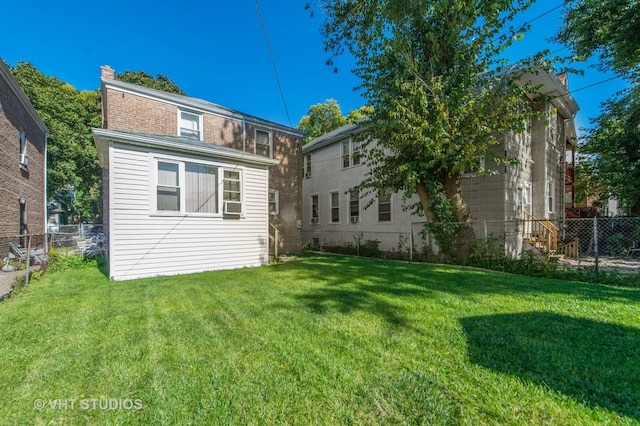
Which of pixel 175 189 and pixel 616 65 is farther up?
pixel 616 65

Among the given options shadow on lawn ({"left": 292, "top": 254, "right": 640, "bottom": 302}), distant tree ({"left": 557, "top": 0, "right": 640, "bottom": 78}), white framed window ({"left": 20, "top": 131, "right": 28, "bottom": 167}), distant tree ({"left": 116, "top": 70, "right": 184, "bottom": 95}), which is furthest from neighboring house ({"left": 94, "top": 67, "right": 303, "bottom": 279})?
distant tree ({"left": 116, "top": 70, "right": 184, "bottom": 95})

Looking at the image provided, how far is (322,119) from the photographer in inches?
1148

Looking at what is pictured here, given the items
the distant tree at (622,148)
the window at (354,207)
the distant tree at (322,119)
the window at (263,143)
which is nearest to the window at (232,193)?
the window at (263,143)

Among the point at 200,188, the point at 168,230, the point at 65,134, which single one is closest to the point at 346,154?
the point at 200,188

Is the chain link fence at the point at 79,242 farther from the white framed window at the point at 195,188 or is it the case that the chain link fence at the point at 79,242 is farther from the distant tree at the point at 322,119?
the distant tree at the point at 322,119

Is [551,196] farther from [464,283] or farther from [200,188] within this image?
[200,188]

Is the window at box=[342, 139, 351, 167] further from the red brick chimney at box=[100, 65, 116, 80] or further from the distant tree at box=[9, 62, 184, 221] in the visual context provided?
the distant tree at box=[9, 62, 184, 221]

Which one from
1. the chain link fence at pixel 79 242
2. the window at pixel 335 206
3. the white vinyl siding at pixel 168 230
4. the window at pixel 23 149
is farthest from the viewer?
the window at pixel 335 206

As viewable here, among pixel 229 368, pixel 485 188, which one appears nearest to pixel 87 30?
pixel 229 368

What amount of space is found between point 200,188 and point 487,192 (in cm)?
966

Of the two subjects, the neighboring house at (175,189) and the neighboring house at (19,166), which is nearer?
the neighboring house at (175,189)

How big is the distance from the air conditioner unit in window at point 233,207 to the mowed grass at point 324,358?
3540mm

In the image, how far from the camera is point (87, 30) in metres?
12.5

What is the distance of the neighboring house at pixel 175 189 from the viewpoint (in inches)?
264
